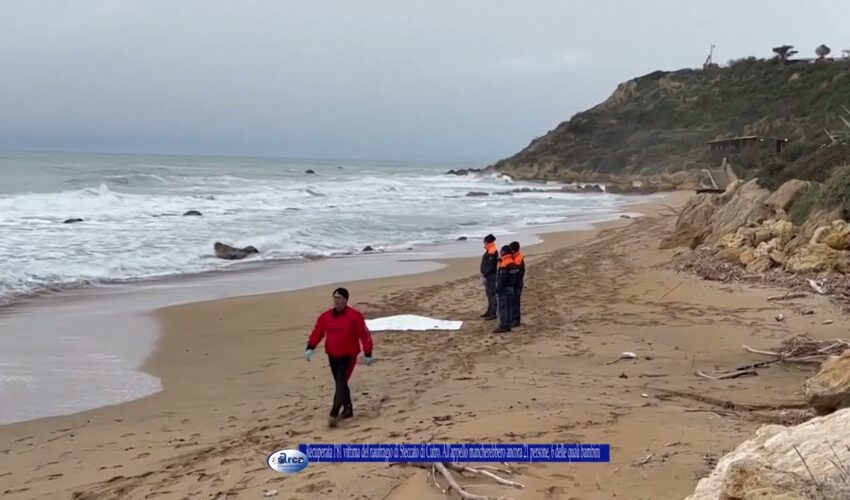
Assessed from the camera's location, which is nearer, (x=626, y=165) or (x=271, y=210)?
(x=271, y=210)

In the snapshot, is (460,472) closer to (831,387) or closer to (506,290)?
(831,387)

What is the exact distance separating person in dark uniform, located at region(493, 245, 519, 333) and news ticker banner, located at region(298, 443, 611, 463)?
465cm

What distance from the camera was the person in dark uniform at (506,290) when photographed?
948cm

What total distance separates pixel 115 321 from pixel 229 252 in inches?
275

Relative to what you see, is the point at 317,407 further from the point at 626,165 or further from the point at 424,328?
the point at 626,165

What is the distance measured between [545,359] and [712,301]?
3.53 m

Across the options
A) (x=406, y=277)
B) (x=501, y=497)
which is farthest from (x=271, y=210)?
(x=501, y=497)

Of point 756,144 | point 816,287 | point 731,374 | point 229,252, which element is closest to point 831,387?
point 731,374

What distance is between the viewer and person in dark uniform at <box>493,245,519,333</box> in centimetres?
948

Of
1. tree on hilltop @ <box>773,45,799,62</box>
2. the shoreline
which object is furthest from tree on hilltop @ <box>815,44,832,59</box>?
the shoreline

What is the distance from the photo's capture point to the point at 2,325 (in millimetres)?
10039

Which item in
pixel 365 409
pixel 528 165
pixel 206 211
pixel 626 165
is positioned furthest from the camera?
pixel 528 165

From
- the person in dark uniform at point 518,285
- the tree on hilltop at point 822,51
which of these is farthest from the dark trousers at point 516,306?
the tree on hilltop at point 822,51

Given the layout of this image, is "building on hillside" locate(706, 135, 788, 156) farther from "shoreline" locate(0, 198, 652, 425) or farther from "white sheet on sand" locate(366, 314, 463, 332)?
"white sheet on sand" locate(366, 314, 463, 332)
